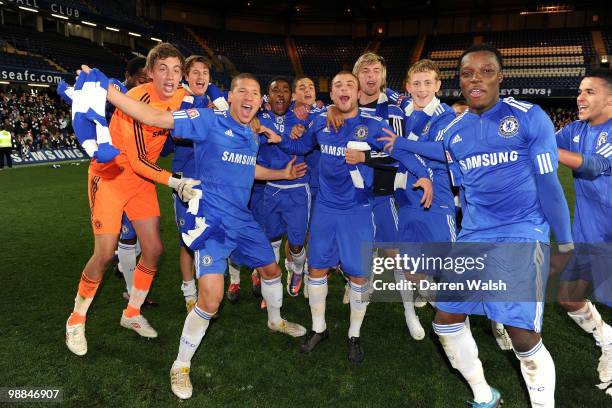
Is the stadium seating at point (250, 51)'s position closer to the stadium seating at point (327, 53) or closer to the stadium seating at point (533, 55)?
the stadium seating at point (327, 53)

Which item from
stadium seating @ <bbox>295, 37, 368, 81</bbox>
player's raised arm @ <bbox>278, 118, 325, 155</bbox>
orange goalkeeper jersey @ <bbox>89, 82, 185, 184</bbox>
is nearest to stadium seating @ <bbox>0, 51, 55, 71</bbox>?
stadium seating @ <bbox>295, 37, 368, 81</bbox>

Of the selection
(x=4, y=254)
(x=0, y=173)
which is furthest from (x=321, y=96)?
(x=4, y=254)

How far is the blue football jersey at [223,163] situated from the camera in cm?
364

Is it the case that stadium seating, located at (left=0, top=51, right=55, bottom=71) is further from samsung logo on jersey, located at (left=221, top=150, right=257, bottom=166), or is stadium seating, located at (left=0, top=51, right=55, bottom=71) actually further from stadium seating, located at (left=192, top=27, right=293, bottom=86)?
samsung logo on jersey, located at (left=221, top=150, right=257, bottom=166)

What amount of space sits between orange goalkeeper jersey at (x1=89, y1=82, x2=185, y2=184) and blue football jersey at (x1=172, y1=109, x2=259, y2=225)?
15.5 inches

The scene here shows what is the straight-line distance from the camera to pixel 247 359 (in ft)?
13.4

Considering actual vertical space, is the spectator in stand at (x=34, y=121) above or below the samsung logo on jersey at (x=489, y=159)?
below

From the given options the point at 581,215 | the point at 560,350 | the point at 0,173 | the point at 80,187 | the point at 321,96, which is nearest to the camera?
the point at 581,215

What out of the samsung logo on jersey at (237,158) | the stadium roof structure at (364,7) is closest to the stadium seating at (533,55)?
the stadium roof structure at (364,7)

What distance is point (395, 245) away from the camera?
4945 mm

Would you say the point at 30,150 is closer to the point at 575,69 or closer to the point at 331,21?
the point at 331,21

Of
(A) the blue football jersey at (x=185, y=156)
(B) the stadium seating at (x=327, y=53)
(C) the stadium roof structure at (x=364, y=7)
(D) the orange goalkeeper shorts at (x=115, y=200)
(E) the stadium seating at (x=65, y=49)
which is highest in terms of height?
(C) the stadium roof structure at (x=364, y=7)

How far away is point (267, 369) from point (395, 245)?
195 cm

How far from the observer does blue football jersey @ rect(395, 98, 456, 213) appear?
4500 millimetres
